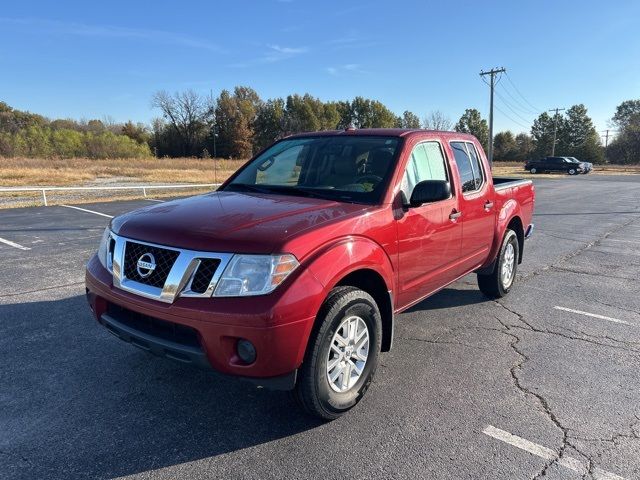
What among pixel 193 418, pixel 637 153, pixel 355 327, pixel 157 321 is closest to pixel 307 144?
pixel 355 327

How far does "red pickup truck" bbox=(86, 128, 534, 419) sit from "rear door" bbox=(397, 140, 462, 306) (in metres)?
0.02

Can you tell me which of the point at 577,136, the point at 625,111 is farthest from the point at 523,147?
the point at 625,111

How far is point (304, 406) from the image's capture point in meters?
2.86

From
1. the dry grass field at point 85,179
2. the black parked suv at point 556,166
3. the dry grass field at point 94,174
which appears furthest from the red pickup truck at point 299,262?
the black parked suv at point 556,166

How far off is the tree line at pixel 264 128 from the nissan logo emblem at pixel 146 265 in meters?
66.9

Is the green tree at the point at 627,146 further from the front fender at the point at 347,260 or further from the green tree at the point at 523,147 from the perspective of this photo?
the front fender at the point at 347,260

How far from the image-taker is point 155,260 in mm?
2787

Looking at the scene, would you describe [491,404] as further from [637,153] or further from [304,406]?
[637,153]

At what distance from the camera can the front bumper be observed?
8.15 feet

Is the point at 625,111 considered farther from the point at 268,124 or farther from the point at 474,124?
the point at 268,124

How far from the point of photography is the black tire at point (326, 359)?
9.00 feet

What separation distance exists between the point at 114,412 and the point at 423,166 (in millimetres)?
2974

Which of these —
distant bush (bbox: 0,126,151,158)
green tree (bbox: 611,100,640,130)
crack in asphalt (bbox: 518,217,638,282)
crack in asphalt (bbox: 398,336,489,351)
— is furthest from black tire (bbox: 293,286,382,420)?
green tree (bbox: 611,100,640,130)

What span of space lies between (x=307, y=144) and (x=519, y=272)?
4.35 m
